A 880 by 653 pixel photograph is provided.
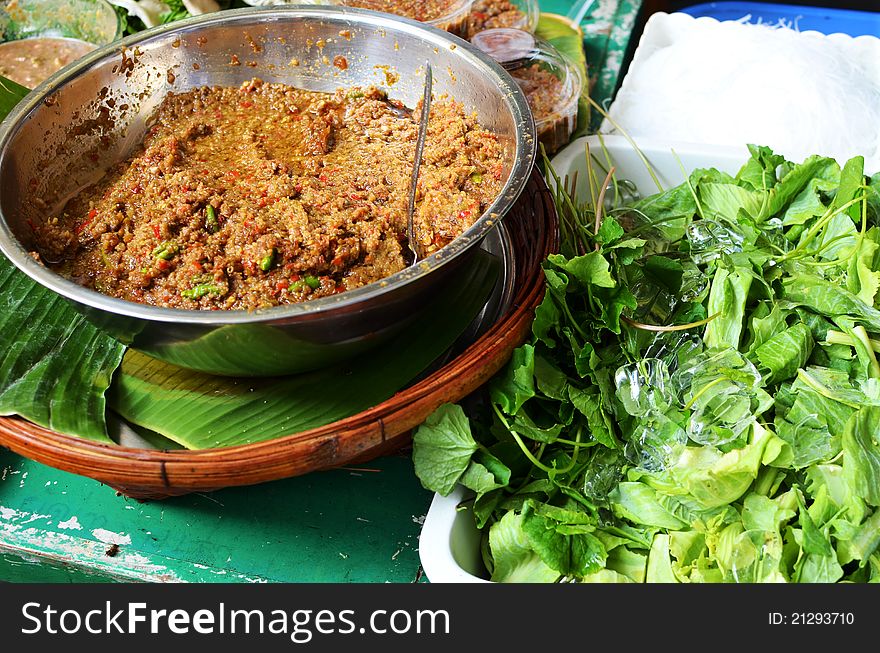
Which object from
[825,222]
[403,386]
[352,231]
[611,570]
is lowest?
[611,570]

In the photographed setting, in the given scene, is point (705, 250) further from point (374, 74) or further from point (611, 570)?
point (374, 74)

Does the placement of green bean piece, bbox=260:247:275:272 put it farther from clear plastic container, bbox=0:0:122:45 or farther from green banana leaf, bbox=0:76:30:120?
clear plastic container, bbox=0:0:122:45

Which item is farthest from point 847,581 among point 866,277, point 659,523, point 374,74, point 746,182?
point 374,74

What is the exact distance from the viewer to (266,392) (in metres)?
1.48

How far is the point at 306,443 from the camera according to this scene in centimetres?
127

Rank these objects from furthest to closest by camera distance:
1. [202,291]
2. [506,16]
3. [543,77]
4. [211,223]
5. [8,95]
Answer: [506,16] < [543,77] < [8,95] < [211,223] < [202,291]

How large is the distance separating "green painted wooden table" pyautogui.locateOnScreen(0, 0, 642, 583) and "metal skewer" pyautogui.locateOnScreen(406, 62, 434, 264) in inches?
A: 17.4

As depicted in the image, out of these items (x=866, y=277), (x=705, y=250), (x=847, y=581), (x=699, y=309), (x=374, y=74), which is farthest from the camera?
(x=374, y=74)

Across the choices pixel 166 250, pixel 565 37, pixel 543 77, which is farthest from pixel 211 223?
pixel 565 37

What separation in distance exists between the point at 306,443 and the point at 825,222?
3.68ft

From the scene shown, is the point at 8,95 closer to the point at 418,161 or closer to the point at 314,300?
the point at 418,161

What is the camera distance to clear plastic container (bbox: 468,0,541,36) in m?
2.43

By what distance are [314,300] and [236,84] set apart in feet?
3.32

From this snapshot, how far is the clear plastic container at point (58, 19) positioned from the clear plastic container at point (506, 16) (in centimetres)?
111
